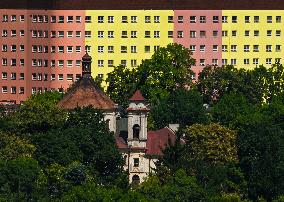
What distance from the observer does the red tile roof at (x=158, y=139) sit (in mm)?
188125

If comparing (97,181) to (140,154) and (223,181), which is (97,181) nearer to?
(223,181)

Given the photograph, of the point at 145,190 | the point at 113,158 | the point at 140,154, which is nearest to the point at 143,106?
the point at 140,154

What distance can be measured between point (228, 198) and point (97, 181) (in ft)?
45.3

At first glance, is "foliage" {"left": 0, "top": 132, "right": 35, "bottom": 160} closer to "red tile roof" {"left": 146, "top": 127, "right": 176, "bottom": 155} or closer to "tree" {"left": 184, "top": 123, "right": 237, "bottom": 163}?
"tree" {"left": 184, "top": 123, "right": 237, "bottom": 163}

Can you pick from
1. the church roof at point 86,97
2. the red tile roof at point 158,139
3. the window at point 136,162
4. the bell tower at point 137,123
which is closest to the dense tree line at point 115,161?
the red tile roof at point 158,139

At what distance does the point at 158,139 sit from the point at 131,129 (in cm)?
307

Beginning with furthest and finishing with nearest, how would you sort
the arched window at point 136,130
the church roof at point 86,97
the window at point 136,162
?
the church roof at point 86,97 < the arched window at point 136,130 < the window at point 136,162

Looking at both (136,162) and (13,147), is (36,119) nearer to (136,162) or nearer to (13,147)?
(13,147)

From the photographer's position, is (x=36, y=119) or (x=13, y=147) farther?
(x=36, y=119)

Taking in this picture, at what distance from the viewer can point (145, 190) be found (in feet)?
525

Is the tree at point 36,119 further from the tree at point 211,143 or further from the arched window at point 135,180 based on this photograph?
the tree at point 211,143

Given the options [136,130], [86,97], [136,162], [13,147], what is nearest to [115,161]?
[13,147]

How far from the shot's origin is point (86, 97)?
19662 centimetres

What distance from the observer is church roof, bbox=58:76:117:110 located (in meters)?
196
